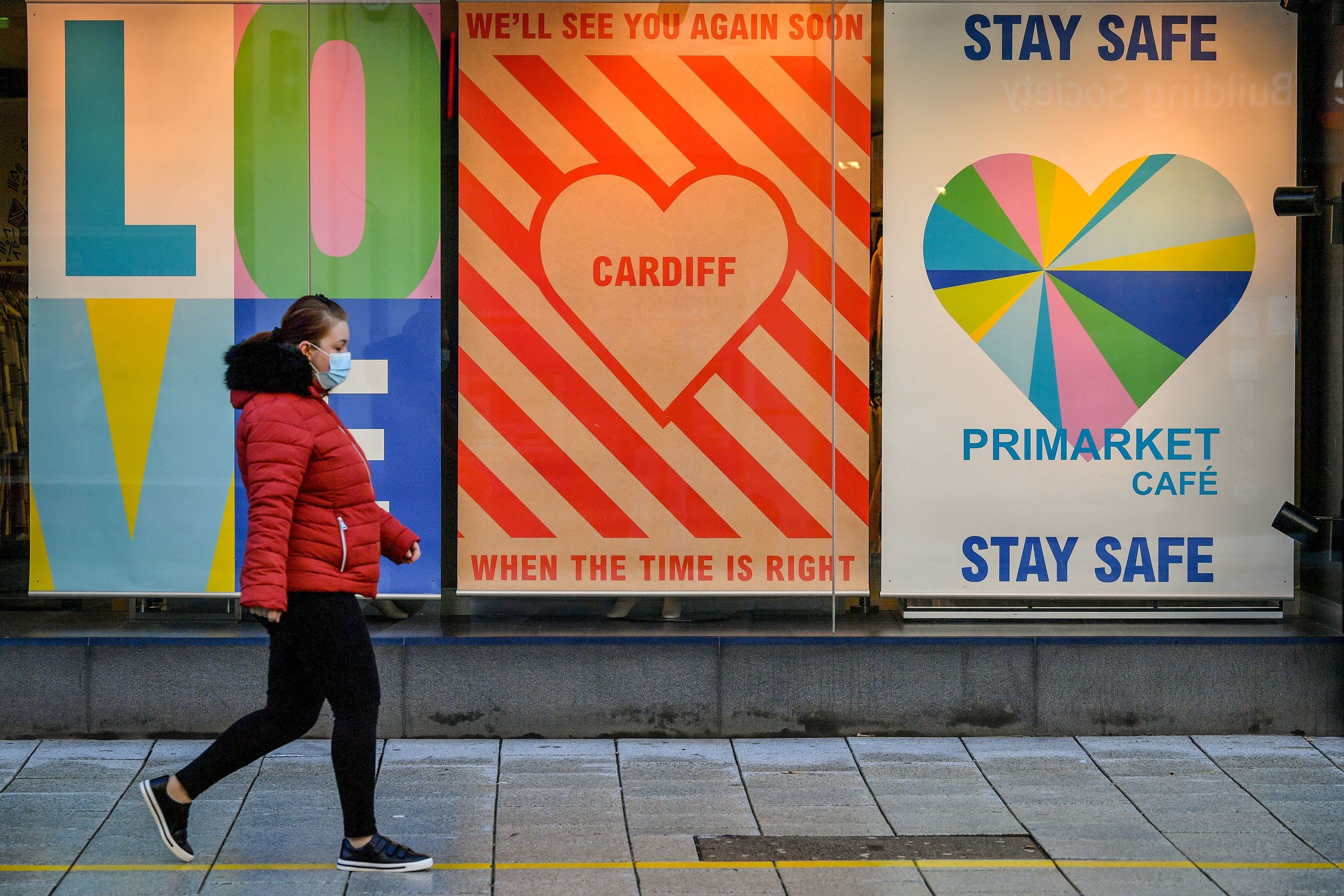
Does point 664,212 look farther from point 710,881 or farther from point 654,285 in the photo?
point 710,881

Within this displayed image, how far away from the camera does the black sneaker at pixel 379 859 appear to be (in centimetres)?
451

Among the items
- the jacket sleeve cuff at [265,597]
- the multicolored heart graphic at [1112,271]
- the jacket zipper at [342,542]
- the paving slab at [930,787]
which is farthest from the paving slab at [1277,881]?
the jacket sleeve cuff at [265,597]

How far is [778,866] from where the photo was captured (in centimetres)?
465

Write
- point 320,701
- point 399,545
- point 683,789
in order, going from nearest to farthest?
1. point 320,701
2. point 399,545
3. point 683,789

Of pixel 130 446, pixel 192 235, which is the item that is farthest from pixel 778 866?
pixel 192 235

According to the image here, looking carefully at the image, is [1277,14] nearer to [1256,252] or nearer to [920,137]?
[1256,252]

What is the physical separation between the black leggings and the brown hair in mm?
899

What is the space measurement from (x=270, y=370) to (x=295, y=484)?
0.41 m

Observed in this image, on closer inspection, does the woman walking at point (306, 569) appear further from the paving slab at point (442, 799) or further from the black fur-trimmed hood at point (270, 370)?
the paving slab at point (442, 799)

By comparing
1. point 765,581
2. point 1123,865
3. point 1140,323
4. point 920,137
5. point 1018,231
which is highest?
point 920,137

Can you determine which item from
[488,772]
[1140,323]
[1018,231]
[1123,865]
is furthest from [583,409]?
[1123,865]

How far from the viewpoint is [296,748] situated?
19.6ft

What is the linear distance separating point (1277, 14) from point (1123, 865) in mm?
4383

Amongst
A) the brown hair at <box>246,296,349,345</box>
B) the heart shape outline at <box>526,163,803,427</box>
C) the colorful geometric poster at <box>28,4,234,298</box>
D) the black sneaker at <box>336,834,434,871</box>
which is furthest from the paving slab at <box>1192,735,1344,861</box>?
the colorful geometric poster at <box>28,4,234,298</box>
